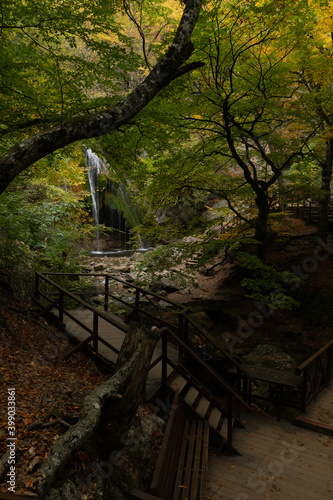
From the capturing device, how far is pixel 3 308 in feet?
21.1

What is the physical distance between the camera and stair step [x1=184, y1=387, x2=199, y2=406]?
509 centimetres

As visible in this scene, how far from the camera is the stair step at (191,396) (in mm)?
5089

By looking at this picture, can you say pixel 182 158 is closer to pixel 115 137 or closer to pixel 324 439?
pixel 115 137

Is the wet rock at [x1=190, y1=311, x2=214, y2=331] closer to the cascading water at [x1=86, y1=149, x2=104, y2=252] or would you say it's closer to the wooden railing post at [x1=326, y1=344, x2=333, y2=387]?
the wooden railing post at [x1=326, y1=344, x2=333, y2=387]

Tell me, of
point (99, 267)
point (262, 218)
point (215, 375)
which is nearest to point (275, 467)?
point (215, 375)

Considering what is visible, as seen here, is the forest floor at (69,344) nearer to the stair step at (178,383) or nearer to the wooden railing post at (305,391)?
the stair step at (178,383)

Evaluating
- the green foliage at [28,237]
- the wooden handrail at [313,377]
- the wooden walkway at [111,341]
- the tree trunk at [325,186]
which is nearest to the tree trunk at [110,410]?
the wooden walkway at [111,341]

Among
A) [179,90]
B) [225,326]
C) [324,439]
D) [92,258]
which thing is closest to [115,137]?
[179,90]

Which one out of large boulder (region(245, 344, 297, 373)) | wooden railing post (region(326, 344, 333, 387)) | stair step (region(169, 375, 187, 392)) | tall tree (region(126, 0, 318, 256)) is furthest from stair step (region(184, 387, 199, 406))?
tall tree (region(126, 0, 318, 256))

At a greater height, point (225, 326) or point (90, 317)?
point (90, 317)

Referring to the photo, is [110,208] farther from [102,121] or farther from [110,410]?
[110,410]

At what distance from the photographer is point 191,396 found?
5242 millimetres

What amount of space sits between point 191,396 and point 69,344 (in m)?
2.73

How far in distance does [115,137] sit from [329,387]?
7397 millimetres
